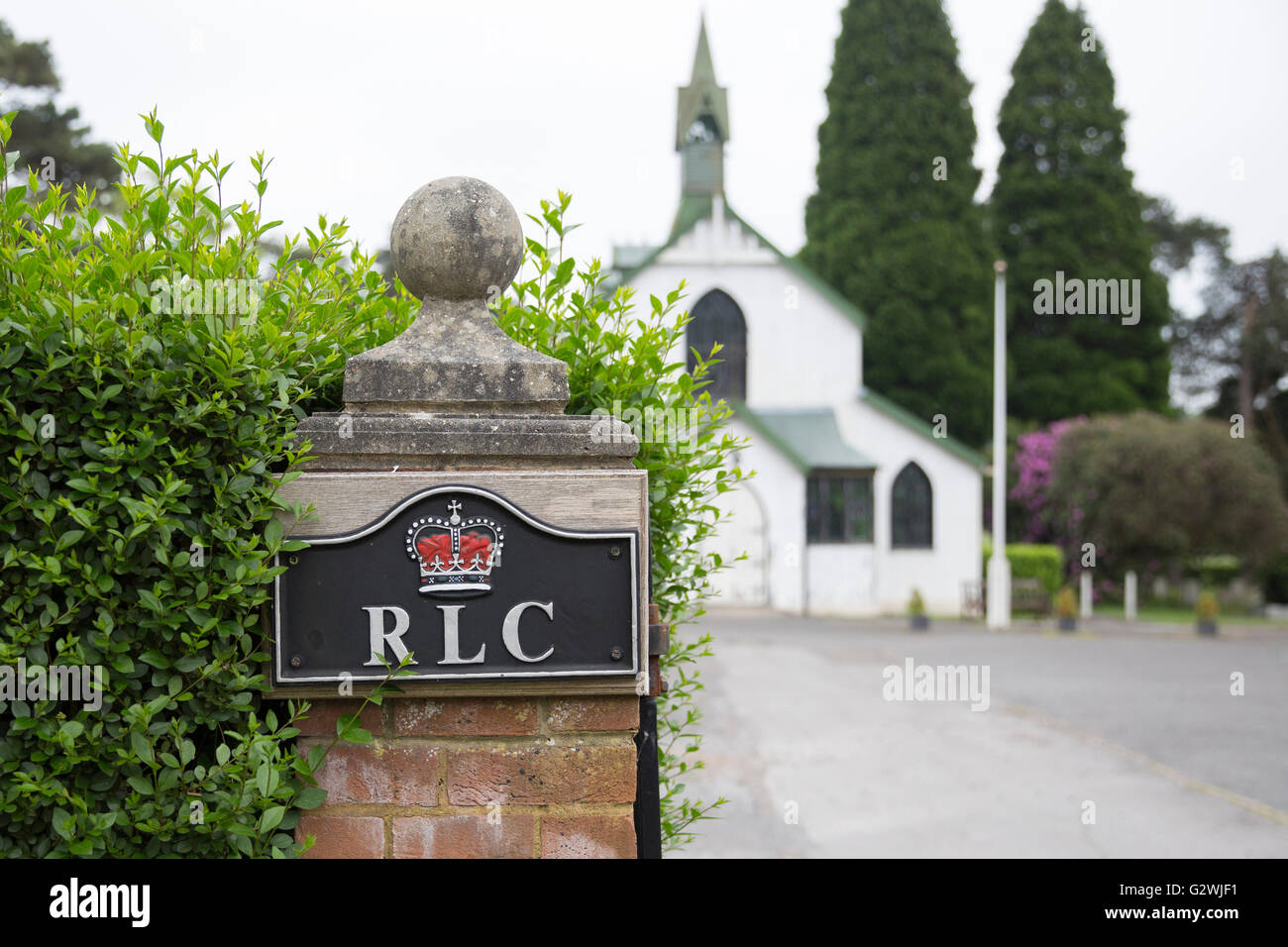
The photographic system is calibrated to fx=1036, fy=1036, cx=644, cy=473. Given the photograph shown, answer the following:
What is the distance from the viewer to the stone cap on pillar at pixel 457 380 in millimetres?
2166

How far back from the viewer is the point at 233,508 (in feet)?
6.72

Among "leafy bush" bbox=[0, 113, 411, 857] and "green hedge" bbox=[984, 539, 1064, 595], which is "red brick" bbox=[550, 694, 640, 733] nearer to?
"leafy bush" bbox=[0, 113, 411, 857]

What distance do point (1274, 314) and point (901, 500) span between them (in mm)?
21193

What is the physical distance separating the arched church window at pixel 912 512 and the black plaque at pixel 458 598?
901 inches

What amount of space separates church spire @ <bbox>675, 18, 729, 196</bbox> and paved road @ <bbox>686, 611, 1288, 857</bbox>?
13860mm

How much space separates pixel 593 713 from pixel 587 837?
254mm

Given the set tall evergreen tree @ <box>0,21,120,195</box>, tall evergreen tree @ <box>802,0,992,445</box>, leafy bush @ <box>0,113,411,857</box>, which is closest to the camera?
leafy bush @ <box>0,113,411,857</box>

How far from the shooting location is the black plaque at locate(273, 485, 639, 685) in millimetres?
2123

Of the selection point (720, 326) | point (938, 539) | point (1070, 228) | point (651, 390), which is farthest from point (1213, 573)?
point (651, 390)

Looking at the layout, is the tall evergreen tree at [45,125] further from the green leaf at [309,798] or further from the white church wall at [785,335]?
the green leaf at [309,798]

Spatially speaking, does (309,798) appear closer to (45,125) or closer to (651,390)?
(651,390)

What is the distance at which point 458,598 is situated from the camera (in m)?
2.15

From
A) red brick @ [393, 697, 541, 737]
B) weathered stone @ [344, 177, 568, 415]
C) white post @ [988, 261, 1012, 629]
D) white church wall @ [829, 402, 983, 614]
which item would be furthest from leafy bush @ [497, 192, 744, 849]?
white church wall @ [829, 402, 983, 614]
